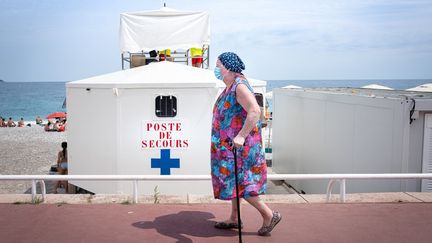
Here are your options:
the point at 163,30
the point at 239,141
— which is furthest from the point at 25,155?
the point at 239,141

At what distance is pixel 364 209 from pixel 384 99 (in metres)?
2.84

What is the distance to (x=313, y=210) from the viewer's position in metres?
4.70

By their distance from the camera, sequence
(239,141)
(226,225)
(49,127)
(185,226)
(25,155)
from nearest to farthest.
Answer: (239,141) < (226,225) < (185,226) < (25,155) < (49,127)

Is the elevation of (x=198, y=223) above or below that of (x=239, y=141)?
below

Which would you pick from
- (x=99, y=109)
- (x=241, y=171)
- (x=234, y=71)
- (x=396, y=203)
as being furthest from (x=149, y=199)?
(x=99, y=109)

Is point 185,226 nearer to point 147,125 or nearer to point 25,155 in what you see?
point 147,125

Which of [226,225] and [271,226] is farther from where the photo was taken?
[226,225]

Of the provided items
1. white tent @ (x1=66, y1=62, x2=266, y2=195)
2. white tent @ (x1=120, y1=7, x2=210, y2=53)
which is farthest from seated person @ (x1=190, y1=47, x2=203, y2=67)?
white tent @ (x1=66, y1=62, x2=266, y2=195)

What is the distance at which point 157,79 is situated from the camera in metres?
7.92

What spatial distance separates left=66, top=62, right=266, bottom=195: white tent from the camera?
775 centimetres

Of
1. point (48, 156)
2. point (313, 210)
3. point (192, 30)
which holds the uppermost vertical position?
point (192, 30)

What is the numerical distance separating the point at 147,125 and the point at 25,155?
474 inches

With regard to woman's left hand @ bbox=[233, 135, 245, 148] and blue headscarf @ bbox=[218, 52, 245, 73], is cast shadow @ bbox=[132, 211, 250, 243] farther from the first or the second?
A: blue headscarf @ bbox=[218, 52, 245, 73]

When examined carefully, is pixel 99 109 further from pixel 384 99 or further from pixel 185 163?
pixel 384 99
